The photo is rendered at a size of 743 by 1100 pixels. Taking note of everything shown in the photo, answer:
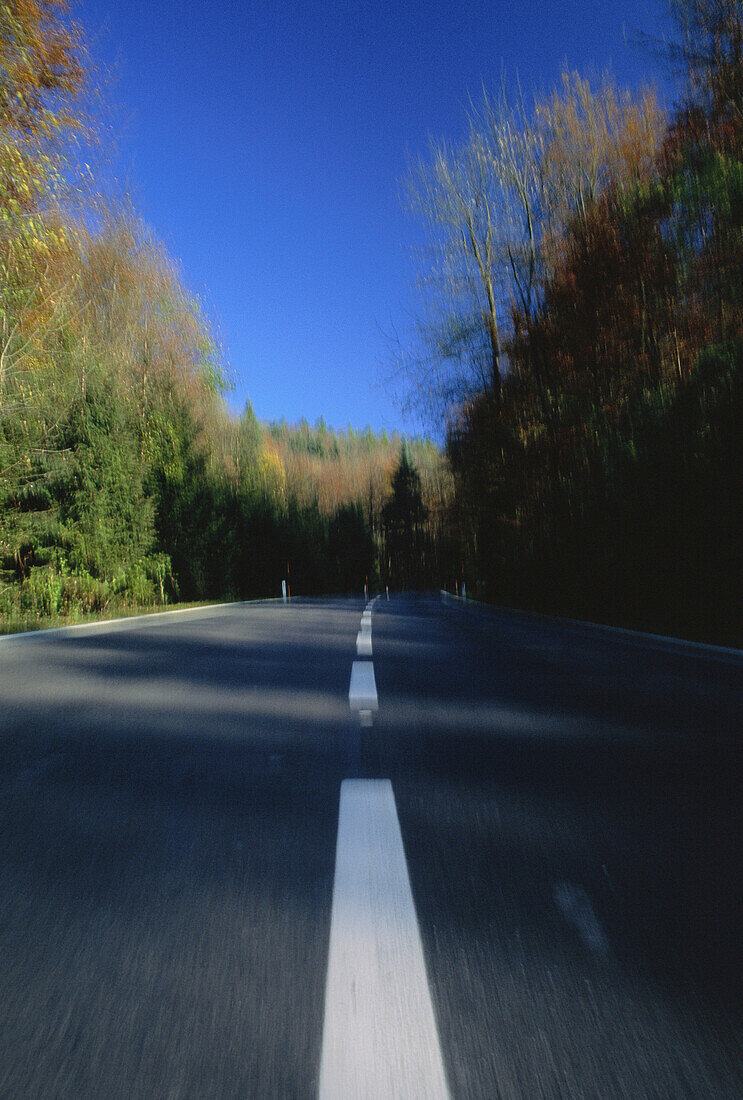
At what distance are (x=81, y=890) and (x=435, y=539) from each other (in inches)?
3276

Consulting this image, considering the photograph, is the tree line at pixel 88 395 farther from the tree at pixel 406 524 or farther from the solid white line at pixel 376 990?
the tree at pixel 406 524

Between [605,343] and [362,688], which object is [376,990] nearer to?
[362,688]

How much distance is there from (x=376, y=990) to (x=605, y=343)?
56.7 feet

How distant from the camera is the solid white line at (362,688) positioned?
5285mm

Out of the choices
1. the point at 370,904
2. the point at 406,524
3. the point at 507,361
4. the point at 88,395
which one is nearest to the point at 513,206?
the point at 507,361

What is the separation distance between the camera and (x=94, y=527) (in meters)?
21.2

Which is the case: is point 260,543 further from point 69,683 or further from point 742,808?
point 742,808

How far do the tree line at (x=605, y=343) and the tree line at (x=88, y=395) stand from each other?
30.1ft

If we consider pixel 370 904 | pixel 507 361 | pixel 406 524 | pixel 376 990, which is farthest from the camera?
pixel 406 524

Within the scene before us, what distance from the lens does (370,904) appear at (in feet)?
7.26

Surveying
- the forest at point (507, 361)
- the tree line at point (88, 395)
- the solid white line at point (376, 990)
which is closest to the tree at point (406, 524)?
the tree line at point (88, 395)

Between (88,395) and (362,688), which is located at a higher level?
(88,395)

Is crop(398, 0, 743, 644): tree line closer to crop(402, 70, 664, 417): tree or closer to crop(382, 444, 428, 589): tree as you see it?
crop(402, 70, 664, 417): tree

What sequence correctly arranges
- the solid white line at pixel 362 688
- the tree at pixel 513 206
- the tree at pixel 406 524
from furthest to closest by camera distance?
1. the tree at pixel 406 524
2. the tree at pixel 513 206
3. the solid white line at pixel 362 688
